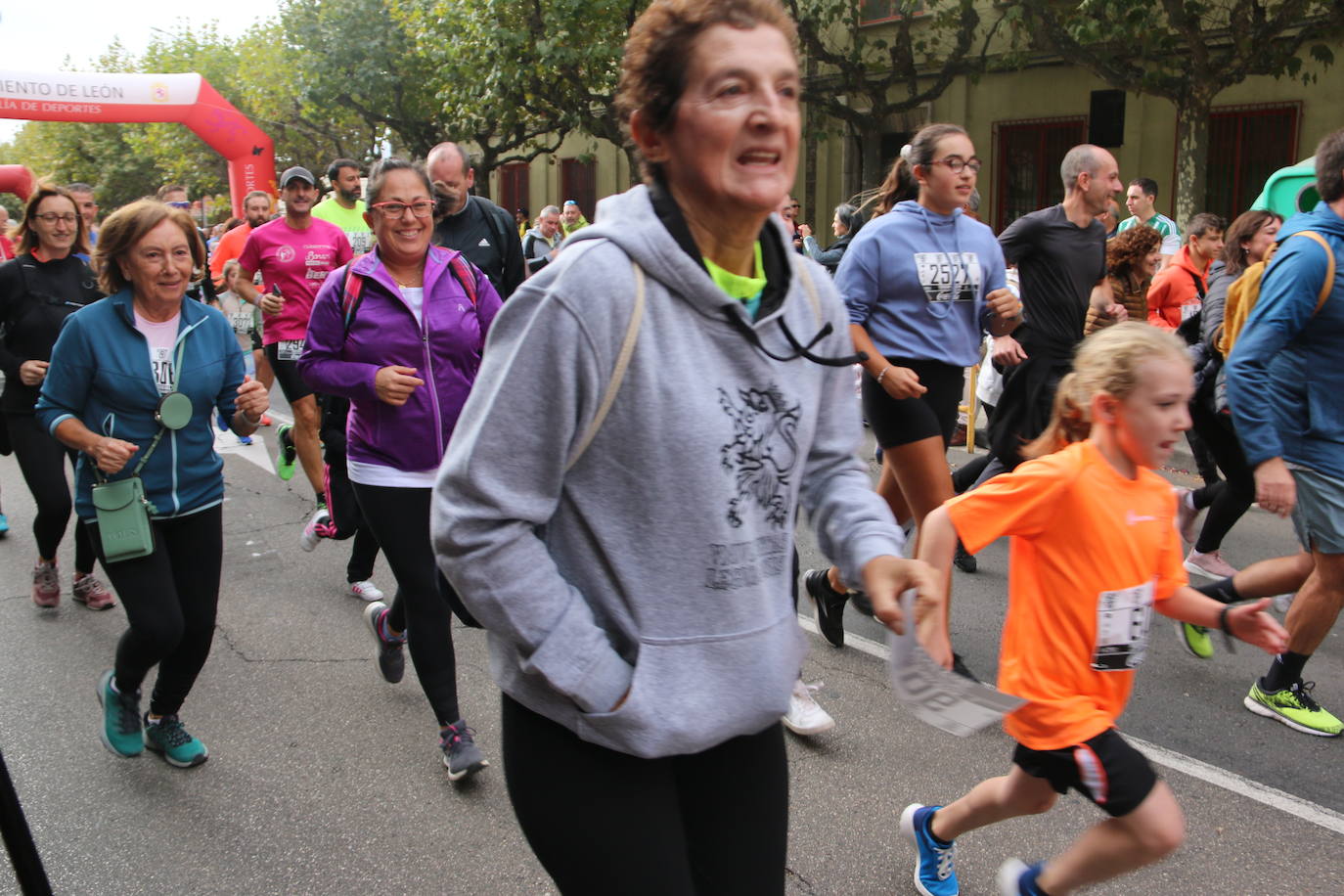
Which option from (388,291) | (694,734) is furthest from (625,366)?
(388,291)

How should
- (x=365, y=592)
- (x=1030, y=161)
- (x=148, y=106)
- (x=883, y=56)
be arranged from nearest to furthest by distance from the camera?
(x=365, y=592) → (x=1030, y=161) → (x=883, y=56) → (x=148, y=106)

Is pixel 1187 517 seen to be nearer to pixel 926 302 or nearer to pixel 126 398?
pixel 926 302

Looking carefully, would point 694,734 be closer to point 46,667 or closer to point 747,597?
point 747,597

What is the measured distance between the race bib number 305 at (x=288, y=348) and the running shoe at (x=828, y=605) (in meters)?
3.84

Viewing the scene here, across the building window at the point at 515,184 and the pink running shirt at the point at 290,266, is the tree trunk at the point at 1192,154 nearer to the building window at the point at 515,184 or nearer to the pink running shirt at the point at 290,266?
the pink running shirt at the point at 290,266

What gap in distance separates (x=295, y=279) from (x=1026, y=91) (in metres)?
16.0

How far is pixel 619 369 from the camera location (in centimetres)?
159

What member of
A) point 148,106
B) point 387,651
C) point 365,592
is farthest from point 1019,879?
point 148,106

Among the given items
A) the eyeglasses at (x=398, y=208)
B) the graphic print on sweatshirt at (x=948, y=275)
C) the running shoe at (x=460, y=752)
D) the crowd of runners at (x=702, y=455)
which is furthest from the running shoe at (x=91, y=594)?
the graphic print on sweatshirt at (x=948, y=275)

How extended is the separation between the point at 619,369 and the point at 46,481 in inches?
195

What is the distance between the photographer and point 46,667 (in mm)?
4887

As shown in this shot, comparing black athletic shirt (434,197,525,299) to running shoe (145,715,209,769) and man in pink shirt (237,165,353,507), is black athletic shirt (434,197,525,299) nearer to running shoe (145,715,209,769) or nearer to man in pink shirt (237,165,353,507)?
man in pink shirt (237,165,353,507)

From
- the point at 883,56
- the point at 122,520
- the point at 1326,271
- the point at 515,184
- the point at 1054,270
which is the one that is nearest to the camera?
the point at 122,520

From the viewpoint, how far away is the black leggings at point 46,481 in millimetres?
5598
